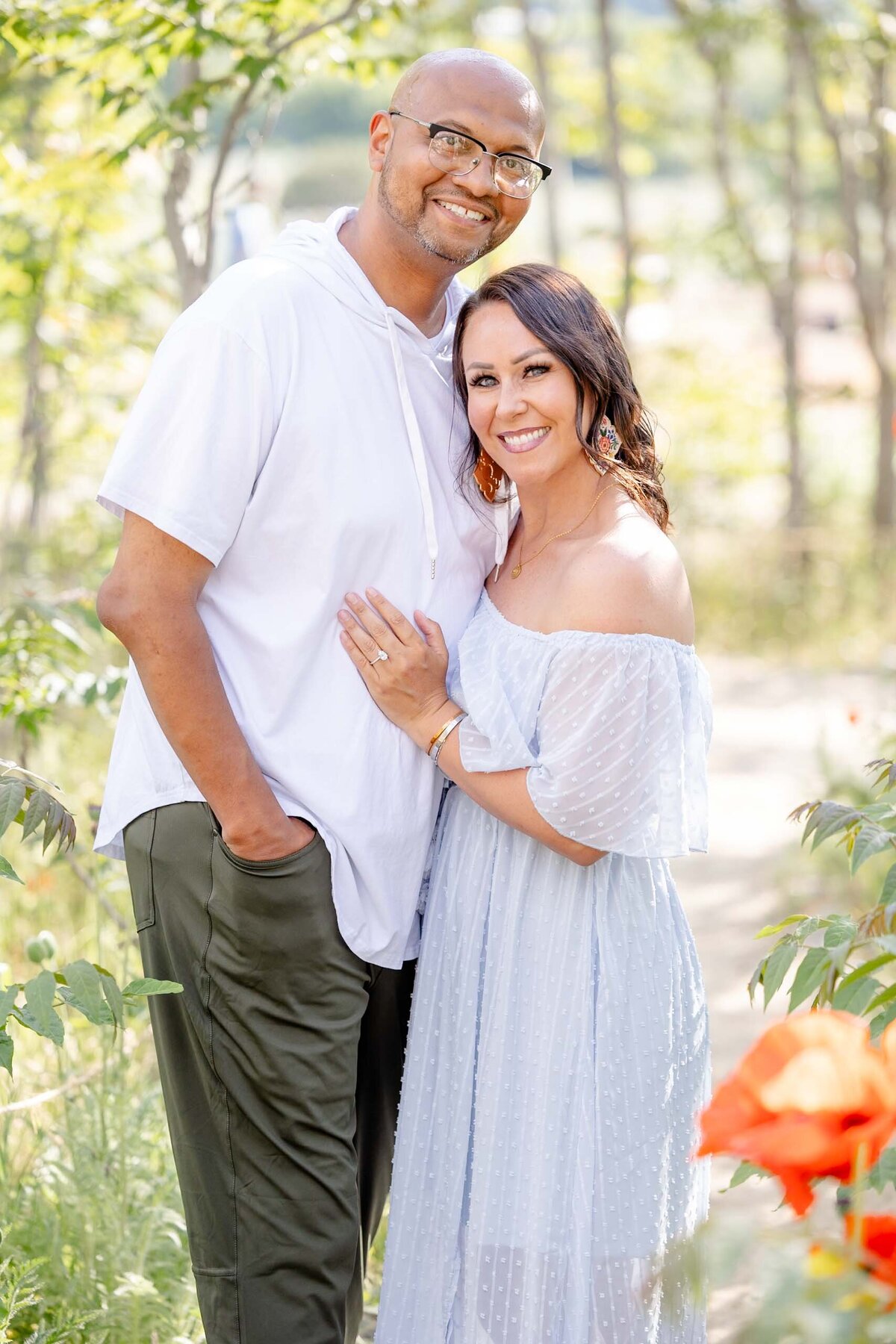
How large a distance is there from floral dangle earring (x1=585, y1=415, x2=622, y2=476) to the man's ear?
0.57 metres

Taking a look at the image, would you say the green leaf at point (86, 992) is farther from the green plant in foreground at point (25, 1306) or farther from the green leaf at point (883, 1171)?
the green leaf at point (883, 1171)

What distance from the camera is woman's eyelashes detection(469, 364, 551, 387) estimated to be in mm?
2275

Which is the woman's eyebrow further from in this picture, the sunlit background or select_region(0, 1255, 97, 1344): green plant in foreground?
select_region(0, 1255, 97, 1344): green plant in foreground

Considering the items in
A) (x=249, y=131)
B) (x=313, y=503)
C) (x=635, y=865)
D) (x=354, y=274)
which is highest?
(x=249, y=131)

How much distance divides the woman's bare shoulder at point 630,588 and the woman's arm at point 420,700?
25 centimetres

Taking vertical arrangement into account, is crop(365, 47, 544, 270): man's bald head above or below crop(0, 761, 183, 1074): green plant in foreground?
above

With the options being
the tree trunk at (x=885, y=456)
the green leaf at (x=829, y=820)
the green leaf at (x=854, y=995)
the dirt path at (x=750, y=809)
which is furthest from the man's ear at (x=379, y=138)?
the tree trunk at (x=885, y=456)

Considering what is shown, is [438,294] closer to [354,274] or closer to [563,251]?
[354,274]

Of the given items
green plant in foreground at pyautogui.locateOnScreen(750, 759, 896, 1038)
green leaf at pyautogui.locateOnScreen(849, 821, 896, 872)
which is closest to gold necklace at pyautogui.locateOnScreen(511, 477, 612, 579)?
green plant in foreground at pyautogui.locateOnScreen(750, 759, 896, 1038)

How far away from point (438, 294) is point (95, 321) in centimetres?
379

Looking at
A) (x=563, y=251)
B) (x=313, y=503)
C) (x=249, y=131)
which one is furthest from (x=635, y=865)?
(x=563, y=251)

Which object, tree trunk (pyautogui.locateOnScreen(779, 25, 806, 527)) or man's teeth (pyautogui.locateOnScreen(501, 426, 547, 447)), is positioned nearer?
man's teeth (pyautogui.locateOnScreen(501, 426, 547, 447))

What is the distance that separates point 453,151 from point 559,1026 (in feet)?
4.53

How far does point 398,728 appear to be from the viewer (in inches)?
89.2
